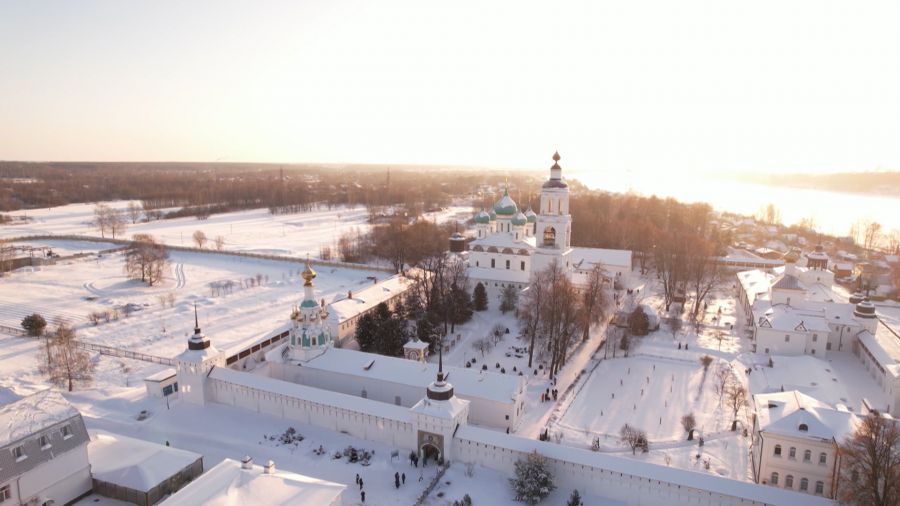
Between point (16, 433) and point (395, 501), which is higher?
point (16, 433)

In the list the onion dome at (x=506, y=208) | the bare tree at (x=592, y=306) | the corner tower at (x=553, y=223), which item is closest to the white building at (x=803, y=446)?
the bare tree at (x=592, y=306)

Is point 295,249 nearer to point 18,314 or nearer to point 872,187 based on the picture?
point 18,314

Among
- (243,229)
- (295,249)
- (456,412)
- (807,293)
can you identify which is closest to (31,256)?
(295,249)

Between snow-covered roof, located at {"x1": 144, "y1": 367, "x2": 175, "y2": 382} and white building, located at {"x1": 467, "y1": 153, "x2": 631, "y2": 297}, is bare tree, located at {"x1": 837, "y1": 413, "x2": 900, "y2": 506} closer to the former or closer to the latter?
white building, located at {"x1": 467, "y1": 153, "x2": 631, "y2": 297}

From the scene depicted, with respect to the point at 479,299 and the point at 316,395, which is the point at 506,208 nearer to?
the point at 479,299

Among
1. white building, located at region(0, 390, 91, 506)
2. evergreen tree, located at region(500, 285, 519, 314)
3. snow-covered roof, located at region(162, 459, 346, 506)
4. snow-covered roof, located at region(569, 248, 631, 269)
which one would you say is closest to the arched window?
evergreen tree, located at region(500, 285, 519, 314)

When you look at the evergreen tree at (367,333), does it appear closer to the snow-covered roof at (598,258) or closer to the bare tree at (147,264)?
the snow-covered roof at (598,258)

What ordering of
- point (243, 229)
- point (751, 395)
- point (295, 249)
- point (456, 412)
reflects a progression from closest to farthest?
point (456, 412) < point (751, 395) < point (295, 249) < point (243, 229)
